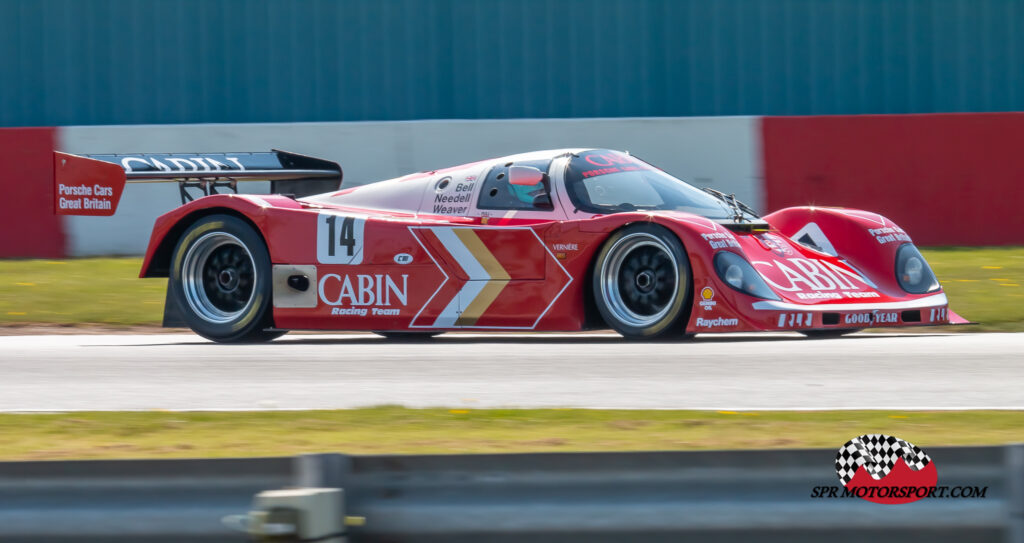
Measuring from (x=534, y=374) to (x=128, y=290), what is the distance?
581 cm

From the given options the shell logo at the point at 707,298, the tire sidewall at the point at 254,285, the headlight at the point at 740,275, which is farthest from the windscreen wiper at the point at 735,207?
the tire sidewall at the point at 254,285

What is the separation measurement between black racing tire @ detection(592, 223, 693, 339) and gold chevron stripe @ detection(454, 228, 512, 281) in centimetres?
62

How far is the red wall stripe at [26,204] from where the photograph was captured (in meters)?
12.9

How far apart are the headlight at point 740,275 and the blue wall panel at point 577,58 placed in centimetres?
872

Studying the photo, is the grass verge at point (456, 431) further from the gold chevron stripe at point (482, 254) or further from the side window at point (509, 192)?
the side window at point (509, 192)

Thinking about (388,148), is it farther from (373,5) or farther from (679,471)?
(679,471)

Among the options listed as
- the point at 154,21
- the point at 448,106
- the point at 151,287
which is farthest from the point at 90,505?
the point at 154,21

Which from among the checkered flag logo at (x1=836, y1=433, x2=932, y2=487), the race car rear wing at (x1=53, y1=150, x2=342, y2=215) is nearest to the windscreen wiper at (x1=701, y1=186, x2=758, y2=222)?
the race car rear wing at (x1=53, y1=150, x2=342, y2=215)

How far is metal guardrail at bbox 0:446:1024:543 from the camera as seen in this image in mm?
2869

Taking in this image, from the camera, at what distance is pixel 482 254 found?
7867 mm

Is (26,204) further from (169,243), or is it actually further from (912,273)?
(912,273)

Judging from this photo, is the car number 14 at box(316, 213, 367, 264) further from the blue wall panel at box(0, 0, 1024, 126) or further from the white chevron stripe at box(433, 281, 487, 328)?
the blue wall panel at box(0, 0, 1024, 126)

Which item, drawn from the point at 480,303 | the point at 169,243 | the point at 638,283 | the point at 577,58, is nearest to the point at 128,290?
the point at 169,243

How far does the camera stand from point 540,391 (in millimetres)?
5789
